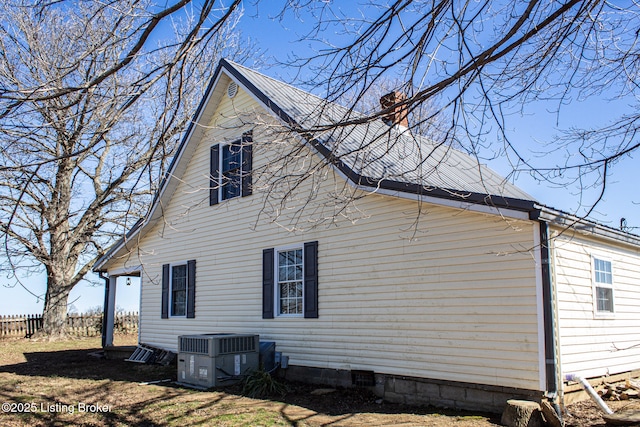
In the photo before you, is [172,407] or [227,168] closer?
[172,407]

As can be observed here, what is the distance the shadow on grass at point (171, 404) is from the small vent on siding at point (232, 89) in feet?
21.6

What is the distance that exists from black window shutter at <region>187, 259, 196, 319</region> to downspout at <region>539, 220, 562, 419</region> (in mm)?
8779

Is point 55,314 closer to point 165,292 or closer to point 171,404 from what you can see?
point 165,292

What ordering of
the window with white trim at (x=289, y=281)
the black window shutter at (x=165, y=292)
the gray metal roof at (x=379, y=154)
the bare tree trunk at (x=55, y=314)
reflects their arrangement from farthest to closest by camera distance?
the bare tree trunk at (x=55, y=314), the black window shutter at (x=165, y=292), the window with white trim at (x=289, y=281), the gray metal roof at (x=379, y=154)

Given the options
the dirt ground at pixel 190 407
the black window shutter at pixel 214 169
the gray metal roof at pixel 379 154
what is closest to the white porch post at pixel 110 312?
the dirt ground at pixel 190 407

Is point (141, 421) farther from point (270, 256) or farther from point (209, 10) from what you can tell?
point (209, 10)

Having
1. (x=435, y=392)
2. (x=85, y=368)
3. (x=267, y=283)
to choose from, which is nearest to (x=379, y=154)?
(x=267, y=283)

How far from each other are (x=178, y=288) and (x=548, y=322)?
9.78 m

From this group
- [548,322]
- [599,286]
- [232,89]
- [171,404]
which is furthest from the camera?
[232,89]

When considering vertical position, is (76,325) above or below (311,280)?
below

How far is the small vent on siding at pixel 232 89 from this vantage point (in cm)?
1319

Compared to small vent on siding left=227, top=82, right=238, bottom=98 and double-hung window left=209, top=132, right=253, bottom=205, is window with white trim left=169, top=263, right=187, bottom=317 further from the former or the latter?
small vent on siding left=227, top=82, right=238, bottom=98

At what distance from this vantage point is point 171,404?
350 inches

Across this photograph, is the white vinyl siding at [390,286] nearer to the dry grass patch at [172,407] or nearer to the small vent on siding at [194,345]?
the dry grass patch at [172,407]
